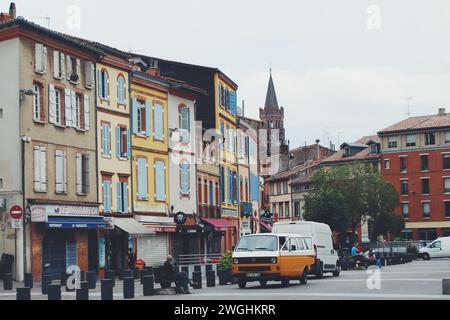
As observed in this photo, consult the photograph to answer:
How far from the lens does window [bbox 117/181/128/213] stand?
48781 mm

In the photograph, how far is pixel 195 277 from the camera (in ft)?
106

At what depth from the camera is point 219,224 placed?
61312mm

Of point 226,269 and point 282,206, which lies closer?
point 226,269

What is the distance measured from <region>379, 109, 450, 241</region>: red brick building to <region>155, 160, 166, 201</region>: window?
57.7m

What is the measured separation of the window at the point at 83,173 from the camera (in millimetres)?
45125

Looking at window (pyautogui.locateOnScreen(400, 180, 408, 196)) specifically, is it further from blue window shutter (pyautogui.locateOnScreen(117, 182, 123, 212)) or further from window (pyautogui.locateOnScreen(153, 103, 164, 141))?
blue window shutter (pyautogui.locateOnScreen(117, 182, 123, 212))

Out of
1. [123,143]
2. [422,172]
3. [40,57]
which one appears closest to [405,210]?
[422,172]

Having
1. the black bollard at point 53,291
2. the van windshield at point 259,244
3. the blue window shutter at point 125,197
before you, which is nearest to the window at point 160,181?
the blue window shutter at point 125,197

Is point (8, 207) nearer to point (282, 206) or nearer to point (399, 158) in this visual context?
point (399, 158)

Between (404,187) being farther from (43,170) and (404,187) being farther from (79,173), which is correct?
(43,170)

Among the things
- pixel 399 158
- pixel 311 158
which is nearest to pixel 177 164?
pixel 399 158

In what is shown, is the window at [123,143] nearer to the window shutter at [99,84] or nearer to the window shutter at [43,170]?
the window shutter at [99,84]

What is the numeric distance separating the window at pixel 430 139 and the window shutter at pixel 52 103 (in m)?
70.0
